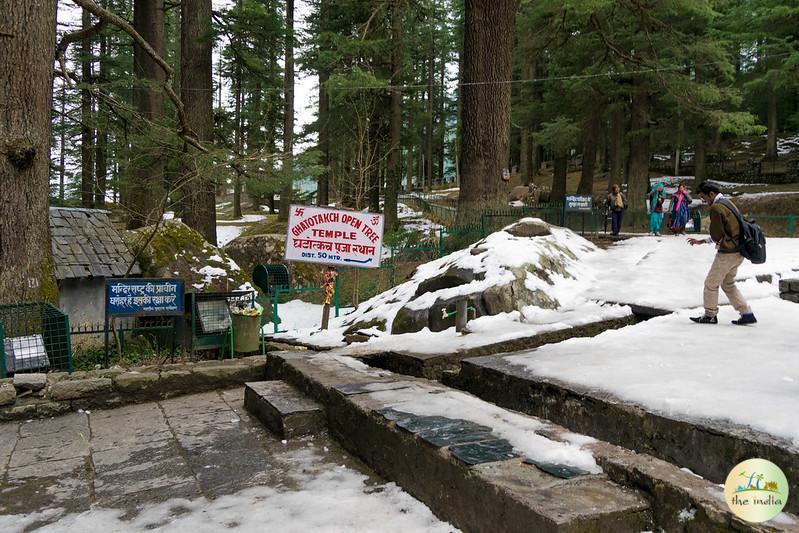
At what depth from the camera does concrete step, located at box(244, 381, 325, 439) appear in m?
4.52

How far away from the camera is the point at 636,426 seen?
3574 millimetres

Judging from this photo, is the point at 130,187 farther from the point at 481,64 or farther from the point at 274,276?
the point at 481,64

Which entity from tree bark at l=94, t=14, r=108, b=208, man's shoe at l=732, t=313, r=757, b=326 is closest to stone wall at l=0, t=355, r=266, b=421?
man's shoe at l=732, t=313, r=757, b=326

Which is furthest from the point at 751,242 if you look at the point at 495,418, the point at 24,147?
the point at 24,147

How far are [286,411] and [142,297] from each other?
4.38 meters

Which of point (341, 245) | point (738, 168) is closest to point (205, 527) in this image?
point (341, 245)

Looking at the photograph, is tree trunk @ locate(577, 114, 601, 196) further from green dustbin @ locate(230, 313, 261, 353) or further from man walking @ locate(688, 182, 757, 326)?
green dustbin @ locate(230, 313, 261, 353)

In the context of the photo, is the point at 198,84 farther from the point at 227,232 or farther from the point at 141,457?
the point at 227,232

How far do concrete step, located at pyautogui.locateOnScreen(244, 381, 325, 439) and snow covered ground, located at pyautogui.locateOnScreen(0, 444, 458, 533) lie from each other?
0.95 metres

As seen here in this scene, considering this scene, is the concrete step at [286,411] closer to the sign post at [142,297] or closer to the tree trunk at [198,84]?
the sign post at [142,297]

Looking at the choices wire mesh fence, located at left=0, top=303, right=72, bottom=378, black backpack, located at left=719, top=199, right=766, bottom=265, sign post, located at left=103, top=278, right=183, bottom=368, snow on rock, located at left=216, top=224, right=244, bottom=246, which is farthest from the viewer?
snow on rock, located at left=216, top=224, right=244, bottom=246

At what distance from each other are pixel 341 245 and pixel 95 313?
6.77 metres

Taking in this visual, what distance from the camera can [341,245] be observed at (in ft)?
30.7

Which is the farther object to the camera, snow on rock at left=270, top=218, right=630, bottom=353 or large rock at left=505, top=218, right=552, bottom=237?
large rock at left=505, top=218, right=552, bottom=237
